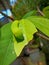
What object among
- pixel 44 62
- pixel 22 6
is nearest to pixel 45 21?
pixel 22 6

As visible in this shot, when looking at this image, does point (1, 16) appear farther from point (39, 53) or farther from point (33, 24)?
point (39, 53)

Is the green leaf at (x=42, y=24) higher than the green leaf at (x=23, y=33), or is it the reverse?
the green leaf at (x=23, y=33)

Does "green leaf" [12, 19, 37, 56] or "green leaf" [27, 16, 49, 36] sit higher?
"green leaf" [12, 19, 37, 56]
